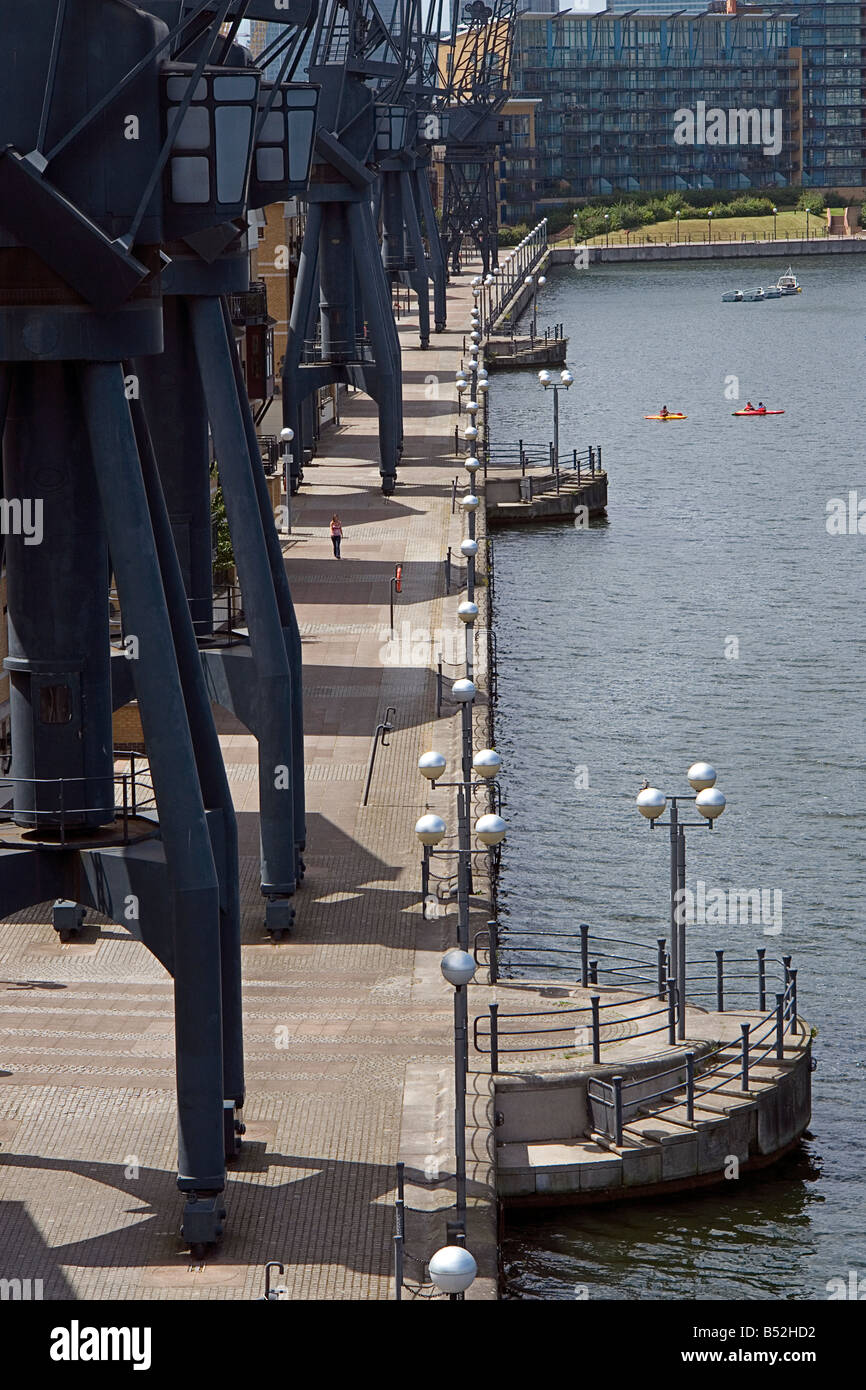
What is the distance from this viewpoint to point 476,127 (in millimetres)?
162875

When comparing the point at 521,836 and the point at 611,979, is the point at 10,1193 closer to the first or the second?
the point at 611,979

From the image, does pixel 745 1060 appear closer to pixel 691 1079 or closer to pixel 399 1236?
pixel 691 1079

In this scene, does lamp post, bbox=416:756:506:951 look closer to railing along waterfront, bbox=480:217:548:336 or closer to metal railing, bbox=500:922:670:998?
metal railing, bbox=500:922:670:998

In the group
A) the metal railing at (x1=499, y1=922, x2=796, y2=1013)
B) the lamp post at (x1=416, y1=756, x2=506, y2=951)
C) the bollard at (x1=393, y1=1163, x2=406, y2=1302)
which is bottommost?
the metal railing at (x1=499, y1=922, x2=796, y2=1013)

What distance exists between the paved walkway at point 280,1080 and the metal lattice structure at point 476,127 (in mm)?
103599

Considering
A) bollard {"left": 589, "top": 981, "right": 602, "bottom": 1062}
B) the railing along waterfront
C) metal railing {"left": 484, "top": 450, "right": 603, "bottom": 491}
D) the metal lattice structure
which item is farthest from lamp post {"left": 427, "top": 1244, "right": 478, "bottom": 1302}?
the metal lattice structure

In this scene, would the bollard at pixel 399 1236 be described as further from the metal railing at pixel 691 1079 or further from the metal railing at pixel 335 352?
the metal railing at pixel 335 352

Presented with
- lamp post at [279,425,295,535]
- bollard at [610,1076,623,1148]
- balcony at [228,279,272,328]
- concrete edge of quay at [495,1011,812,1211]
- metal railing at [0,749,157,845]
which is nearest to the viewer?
metal railing at [0,749,157,845]

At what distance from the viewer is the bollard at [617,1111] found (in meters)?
29.1

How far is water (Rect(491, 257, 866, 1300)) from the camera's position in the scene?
29.4 m

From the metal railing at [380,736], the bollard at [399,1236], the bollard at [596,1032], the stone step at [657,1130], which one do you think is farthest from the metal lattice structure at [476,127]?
the bollard at [399,1236]

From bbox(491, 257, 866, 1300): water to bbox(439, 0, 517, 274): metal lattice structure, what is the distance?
1988 inches
